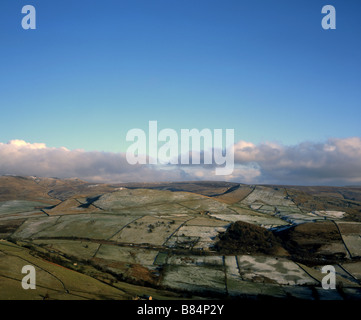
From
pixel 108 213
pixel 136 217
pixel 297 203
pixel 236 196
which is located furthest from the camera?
pixel 236 196

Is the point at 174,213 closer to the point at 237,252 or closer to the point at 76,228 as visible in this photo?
the point at 76,228

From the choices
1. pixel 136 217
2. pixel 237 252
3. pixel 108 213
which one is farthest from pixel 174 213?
pixel 237 252

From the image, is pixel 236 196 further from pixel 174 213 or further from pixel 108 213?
pixel 108 213

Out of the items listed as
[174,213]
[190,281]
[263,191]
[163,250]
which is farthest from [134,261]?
[263,191]
